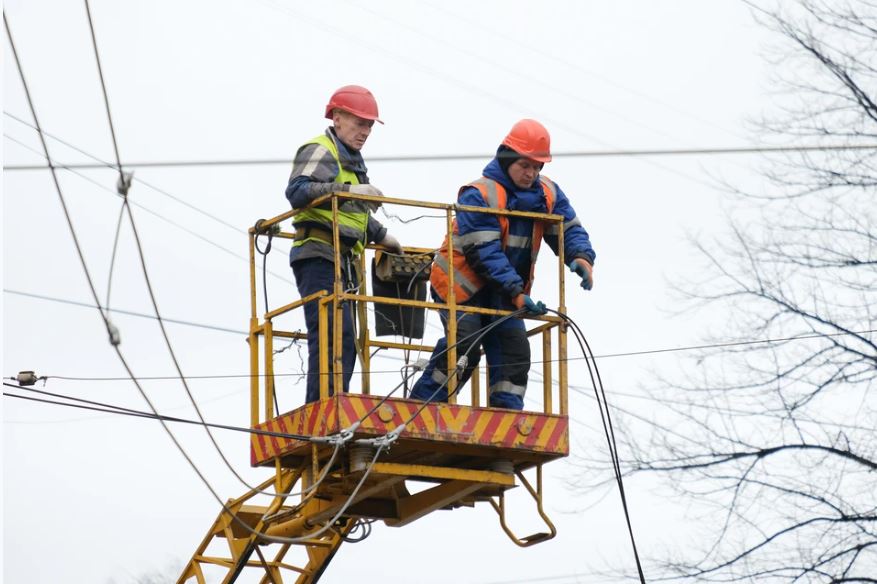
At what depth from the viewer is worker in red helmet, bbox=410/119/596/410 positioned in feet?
46.7

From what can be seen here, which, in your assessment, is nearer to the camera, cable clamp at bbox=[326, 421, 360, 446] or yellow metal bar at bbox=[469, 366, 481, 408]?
cable clamp at bbox=[326, 421, 360, 446]

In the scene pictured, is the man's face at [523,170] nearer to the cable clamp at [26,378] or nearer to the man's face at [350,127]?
the man's face at [350,127]

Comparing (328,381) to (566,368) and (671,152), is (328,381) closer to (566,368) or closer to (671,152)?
(566,368)

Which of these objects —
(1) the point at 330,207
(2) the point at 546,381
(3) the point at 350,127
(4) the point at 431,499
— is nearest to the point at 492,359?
(2) the point at 546,381

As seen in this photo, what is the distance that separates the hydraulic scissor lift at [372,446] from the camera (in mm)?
13805

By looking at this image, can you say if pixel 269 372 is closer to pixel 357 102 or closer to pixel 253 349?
pixel 253 349

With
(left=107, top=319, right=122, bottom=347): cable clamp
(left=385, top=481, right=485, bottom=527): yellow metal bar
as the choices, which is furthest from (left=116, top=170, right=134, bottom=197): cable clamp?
(left=385, top=481, right=485, bottom=527): yellow metal bar

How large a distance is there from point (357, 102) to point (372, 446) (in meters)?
2.47

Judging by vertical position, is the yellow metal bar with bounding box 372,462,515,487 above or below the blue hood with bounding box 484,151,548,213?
below

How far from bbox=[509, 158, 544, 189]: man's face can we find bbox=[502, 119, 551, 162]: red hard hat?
0.06 meters

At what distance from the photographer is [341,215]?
1429cm

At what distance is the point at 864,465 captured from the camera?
20031 millimetres

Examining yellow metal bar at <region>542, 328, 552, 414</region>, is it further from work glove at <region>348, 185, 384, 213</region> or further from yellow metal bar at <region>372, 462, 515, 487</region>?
work glove at <region>348, 185, 384, 213</region>

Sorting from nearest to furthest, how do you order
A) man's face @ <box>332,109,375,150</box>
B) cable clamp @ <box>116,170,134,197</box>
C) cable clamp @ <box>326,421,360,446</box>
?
1. cable clamp @ <box>116,170,134,197</box>
2. cable clamp @ <box>326,421,360,446</box>
3. man's face @ <box>332,109,375,150</box>
